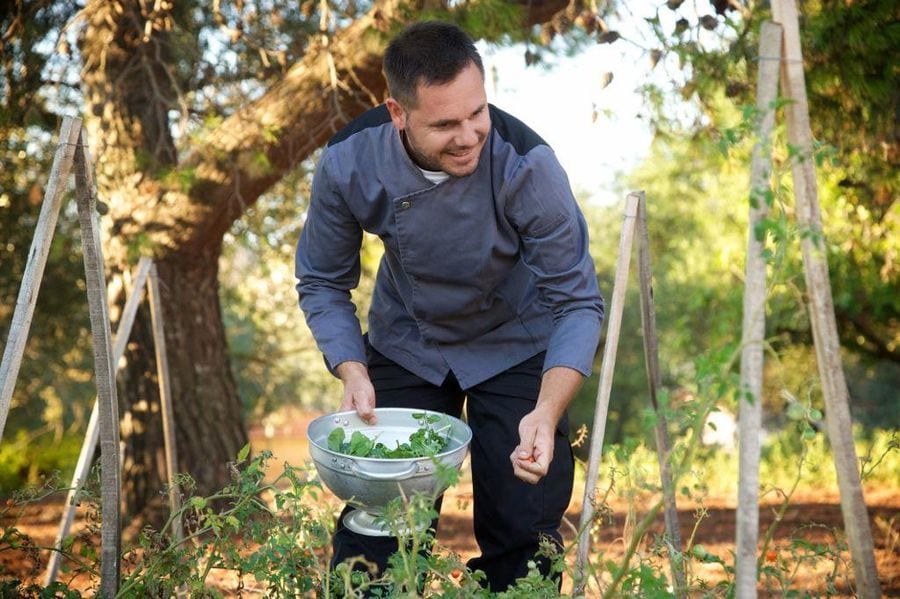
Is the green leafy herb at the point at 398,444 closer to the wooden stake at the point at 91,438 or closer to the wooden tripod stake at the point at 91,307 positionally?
the wooden tripod stake at the point at 91,307

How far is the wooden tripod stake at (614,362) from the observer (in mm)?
2449

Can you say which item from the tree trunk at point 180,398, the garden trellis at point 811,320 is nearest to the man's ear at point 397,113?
the garden trellis at point 811,320

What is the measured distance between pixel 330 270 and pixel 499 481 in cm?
72

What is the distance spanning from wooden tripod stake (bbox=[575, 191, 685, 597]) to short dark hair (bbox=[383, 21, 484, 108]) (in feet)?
2.34

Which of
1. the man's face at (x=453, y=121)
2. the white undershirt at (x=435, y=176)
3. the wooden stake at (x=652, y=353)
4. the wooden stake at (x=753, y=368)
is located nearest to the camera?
the wooden stake at (x=753, y=368)

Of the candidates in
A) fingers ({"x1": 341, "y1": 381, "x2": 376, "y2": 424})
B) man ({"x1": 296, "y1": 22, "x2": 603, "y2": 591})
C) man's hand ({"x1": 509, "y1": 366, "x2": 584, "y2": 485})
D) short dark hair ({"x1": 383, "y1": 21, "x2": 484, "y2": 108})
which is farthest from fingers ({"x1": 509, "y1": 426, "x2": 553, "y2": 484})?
short dark hair ({"x1": 383, "y1": 21, "x2": 484, "y2": 108})

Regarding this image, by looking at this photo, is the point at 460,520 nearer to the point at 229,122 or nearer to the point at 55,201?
the point at 229,122

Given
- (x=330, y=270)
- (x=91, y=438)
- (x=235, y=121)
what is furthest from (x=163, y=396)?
(x=330, y=270)

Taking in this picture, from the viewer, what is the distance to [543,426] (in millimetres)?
2064

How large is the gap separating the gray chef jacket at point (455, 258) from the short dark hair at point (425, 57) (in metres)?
0.24

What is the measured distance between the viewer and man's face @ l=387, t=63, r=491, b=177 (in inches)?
84.9

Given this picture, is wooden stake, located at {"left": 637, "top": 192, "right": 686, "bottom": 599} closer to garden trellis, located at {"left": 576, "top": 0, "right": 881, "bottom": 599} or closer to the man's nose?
the man's nose

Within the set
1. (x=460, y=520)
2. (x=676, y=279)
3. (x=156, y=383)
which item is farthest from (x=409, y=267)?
(x=676, y=279)

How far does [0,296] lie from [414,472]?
18.1 ft
